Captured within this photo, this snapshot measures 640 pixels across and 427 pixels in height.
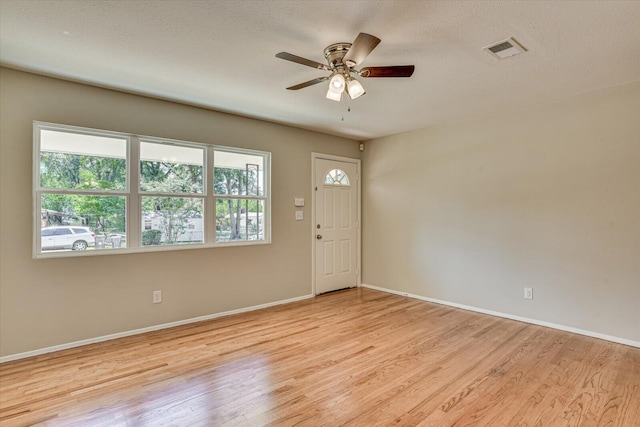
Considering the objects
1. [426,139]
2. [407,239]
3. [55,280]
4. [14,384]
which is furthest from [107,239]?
[426,139]

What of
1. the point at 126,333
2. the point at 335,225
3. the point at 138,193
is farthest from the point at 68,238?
the point at 335,225

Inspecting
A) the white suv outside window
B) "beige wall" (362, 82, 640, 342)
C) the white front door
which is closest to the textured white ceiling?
"beige wall" (362, 82, 640, 342)

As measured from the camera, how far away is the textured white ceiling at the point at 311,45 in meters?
2.02

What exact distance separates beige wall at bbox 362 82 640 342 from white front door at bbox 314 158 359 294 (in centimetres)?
58

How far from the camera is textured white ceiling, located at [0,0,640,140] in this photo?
2.02 m

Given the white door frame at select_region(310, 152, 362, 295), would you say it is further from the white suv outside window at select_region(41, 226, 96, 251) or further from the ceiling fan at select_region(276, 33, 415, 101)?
the white suv outside window at select_region(41, 226, 96, 251)

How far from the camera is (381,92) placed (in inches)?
132

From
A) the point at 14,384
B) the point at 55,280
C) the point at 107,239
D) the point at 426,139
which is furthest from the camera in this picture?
the point at 426,139

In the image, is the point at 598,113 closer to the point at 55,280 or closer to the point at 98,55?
the point at 98,55

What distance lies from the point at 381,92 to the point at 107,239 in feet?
10.4

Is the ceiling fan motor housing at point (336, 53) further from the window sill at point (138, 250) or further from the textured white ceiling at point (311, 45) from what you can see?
the window sill at point (138, 250)

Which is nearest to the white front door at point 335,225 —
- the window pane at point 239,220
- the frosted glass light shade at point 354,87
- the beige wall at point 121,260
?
the beige wall at point 121,260

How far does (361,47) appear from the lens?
2057mm

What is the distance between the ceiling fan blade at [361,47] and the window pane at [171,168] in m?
2.35
